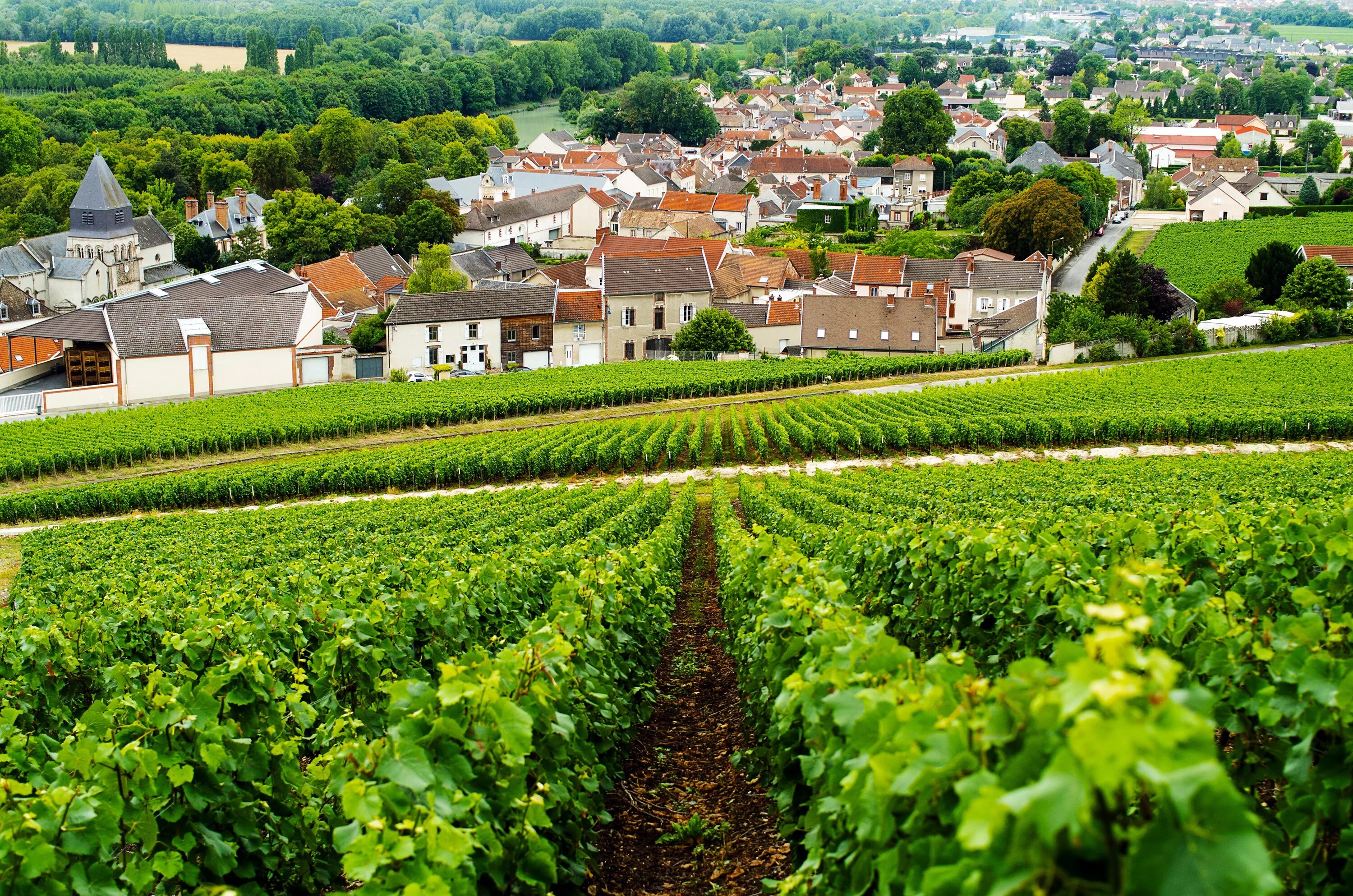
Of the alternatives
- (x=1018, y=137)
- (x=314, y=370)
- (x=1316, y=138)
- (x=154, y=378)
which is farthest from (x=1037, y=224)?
(x=1316, y=138)

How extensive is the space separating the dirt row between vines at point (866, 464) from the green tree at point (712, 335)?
27521 millimetres

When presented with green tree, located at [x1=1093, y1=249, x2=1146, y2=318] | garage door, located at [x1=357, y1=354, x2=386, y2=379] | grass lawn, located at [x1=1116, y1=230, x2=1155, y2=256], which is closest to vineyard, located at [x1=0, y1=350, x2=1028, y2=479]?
green tree, located at [x1=1093, y1=249, x2=1146, y2=318]

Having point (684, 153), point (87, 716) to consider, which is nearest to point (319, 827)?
point (87, 716)

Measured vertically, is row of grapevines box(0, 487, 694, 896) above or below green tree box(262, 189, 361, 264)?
below

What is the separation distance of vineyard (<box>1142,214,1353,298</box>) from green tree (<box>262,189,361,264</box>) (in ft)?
201

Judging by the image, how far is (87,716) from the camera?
25.0 ft

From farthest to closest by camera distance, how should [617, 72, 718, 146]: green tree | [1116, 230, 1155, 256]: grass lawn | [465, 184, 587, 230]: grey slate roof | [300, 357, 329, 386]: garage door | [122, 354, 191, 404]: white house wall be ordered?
[617, 72, 718, 146]: green tree < [465, 184, 587, 230]: grey slate roof < [1116, 230, 1155, 256]: grass lawn < [300, 357, 329, 386]: garage door < [122, 354, 191, 404]: white house wall

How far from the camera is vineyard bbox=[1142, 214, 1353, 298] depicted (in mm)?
83062

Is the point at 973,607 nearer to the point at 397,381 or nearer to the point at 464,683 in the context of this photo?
the point at 464,683

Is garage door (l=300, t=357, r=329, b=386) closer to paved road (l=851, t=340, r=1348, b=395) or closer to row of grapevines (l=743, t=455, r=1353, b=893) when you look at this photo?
paved road (l=851, t=340, r=1348, b=395)

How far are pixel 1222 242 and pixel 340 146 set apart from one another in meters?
84.9

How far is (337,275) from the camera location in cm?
8225

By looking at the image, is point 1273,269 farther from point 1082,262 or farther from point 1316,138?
point 1316,138

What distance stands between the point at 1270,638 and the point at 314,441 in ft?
135
